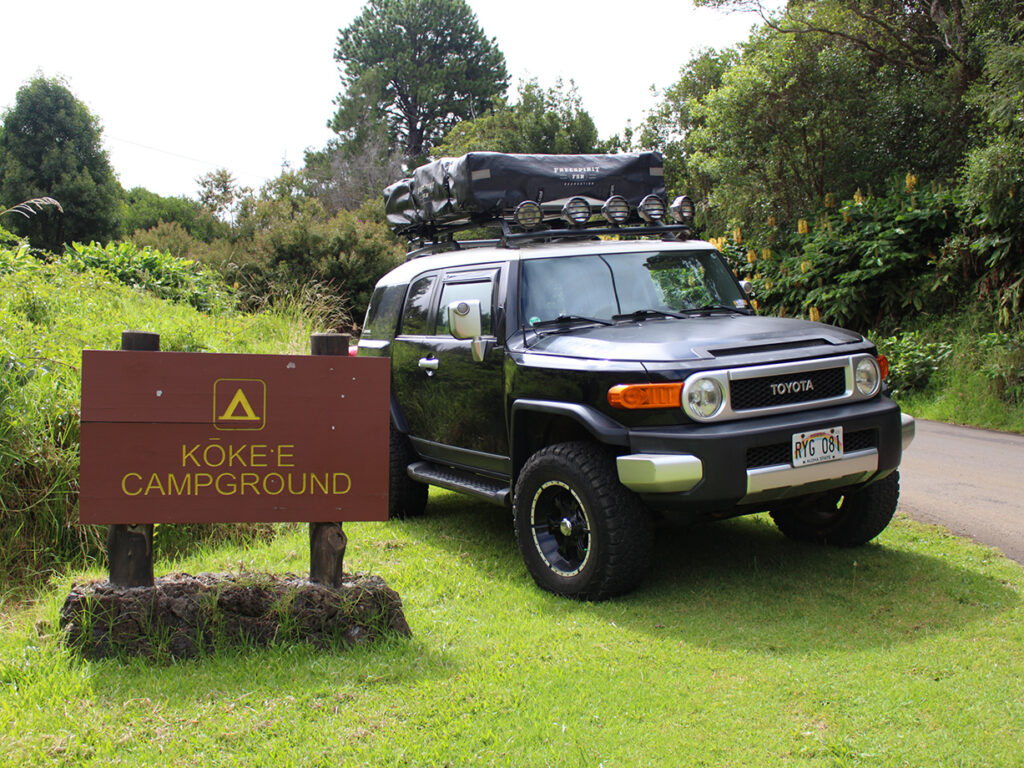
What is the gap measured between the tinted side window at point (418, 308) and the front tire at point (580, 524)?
191cm

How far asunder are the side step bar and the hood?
0.99 metres

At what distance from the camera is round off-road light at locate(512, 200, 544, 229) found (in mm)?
6375

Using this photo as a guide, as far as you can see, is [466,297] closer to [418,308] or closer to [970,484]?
→ [418,308]

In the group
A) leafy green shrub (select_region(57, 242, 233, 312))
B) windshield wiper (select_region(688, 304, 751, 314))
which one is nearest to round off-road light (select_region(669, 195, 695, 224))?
windshield wiper (select_region(688, 304, 751, 314))

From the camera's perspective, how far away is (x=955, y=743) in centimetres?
339

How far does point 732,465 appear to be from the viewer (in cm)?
466

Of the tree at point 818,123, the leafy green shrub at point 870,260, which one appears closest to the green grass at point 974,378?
the leafy green shrub at point 870,260

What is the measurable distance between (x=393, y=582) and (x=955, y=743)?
125 inches

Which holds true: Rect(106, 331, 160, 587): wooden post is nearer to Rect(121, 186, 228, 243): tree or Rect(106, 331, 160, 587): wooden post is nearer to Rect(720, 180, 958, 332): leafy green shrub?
Rect(720, 180, 958, 332): leafy green shrub

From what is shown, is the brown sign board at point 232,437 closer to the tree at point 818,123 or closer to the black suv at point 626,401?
the black suv at point 626,401

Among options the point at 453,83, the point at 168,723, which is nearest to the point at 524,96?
the point at 453,83

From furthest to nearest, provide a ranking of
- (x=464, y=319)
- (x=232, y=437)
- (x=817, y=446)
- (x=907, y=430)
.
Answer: (x=464, y=319)
(x=907, y=430)
(x=817, y=446)
(x=232, y=437)

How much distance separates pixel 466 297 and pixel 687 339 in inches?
74.7

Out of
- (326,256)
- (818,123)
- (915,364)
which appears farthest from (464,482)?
(326,256)
